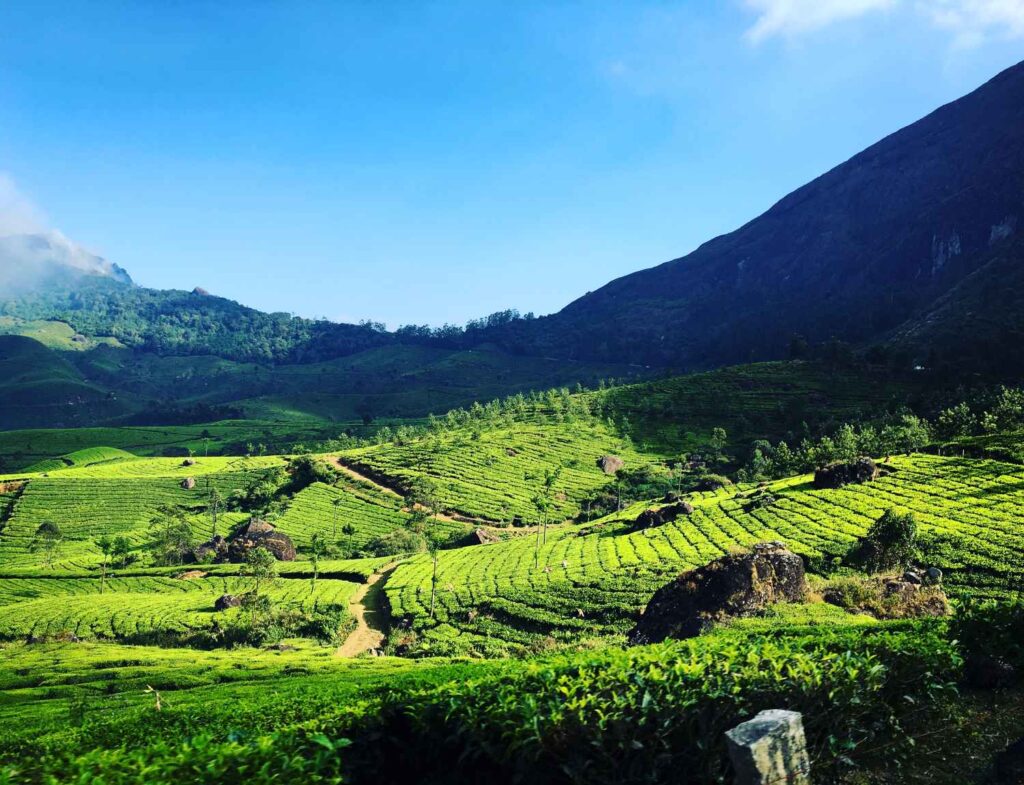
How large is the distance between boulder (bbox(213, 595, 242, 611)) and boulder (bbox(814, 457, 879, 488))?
6286 centimetres

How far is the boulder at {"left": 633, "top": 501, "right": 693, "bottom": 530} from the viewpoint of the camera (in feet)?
236

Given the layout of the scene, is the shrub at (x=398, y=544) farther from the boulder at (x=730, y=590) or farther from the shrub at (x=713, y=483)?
the boulder at (x=730, y=590)

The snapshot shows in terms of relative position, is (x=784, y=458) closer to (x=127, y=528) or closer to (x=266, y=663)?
(x=266, y=663)

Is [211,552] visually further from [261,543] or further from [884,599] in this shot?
[884,599]

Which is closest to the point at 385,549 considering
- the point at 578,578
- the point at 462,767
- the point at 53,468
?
the point at 578,578

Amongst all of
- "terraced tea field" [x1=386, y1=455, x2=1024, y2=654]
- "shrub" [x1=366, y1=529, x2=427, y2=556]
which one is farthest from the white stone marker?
"shrub" [x1=366, y1=529, x2=427, y2=556]

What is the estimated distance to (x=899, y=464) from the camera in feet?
222

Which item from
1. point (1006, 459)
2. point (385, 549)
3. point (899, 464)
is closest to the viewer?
point (1006, 459)

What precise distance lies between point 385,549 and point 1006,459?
7777 centimetres

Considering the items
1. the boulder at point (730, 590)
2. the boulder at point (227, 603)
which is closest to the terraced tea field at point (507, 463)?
the boulder at point (227, 603)

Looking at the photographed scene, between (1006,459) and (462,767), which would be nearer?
(462,767)

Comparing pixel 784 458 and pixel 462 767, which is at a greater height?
pixel 462 767

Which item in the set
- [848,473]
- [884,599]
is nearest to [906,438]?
[848,473]

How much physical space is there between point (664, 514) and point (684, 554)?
17294 mm
